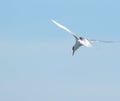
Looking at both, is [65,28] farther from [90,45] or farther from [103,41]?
[103,41]

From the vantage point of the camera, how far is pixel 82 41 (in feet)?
131

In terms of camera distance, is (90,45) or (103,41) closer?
(90,45)

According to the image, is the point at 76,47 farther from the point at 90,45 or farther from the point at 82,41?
the point at 90,45

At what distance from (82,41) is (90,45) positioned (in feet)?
9.43

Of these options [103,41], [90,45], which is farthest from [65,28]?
[103,41]

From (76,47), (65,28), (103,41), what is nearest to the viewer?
(65,28)

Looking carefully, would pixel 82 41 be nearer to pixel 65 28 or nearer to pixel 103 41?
pixel 103 41

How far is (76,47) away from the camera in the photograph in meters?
44.7

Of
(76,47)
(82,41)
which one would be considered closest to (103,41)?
(82,41)

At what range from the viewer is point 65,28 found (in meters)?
35.8

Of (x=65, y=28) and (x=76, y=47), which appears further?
(x=76, y=47)

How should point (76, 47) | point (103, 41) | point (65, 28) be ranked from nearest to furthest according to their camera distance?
1. point (65, 28)
2. point (103, 41)
3. point (76, 47)

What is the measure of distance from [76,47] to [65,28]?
9181 millimetres

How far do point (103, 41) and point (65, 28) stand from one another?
221 inches
